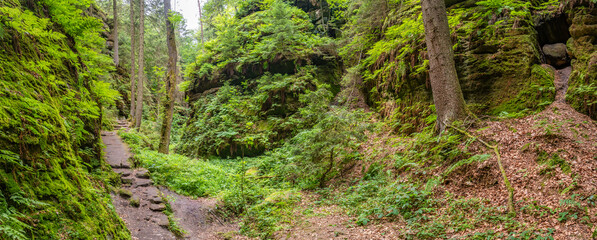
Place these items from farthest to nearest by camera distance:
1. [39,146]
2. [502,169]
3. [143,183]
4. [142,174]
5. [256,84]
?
[256,84], [142,174], [143,183], [502,169], [39,146]

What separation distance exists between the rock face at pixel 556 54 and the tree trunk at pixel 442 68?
287 centimetres

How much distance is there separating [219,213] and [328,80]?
10.6 m

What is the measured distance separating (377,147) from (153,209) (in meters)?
7.31

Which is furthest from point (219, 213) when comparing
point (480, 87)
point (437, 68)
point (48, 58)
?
point (480, 87)

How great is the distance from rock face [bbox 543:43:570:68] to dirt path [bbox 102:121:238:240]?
390 inches

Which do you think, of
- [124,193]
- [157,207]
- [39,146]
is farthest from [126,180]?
[39,146]

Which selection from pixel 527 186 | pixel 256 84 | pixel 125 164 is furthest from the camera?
pixel 256 84

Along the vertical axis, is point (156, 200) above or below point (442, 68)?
below

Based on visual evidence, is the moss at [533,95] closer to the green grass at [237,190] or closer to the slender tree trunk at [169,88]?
the green grass at [237,190]

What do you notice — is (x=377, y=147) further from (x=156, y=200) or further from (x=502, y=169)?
(x=156, y=200)

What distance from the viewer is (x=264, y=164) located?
504 inches

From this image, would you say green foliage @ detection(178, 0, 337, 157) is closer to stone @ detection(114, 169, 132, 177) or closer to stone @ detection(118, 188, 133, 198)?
stone @ detection(114, 169, 132, 177)

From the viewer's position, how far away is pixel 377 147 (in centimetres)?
979

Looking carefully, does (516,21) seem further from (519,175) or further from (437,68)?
(519,175)
